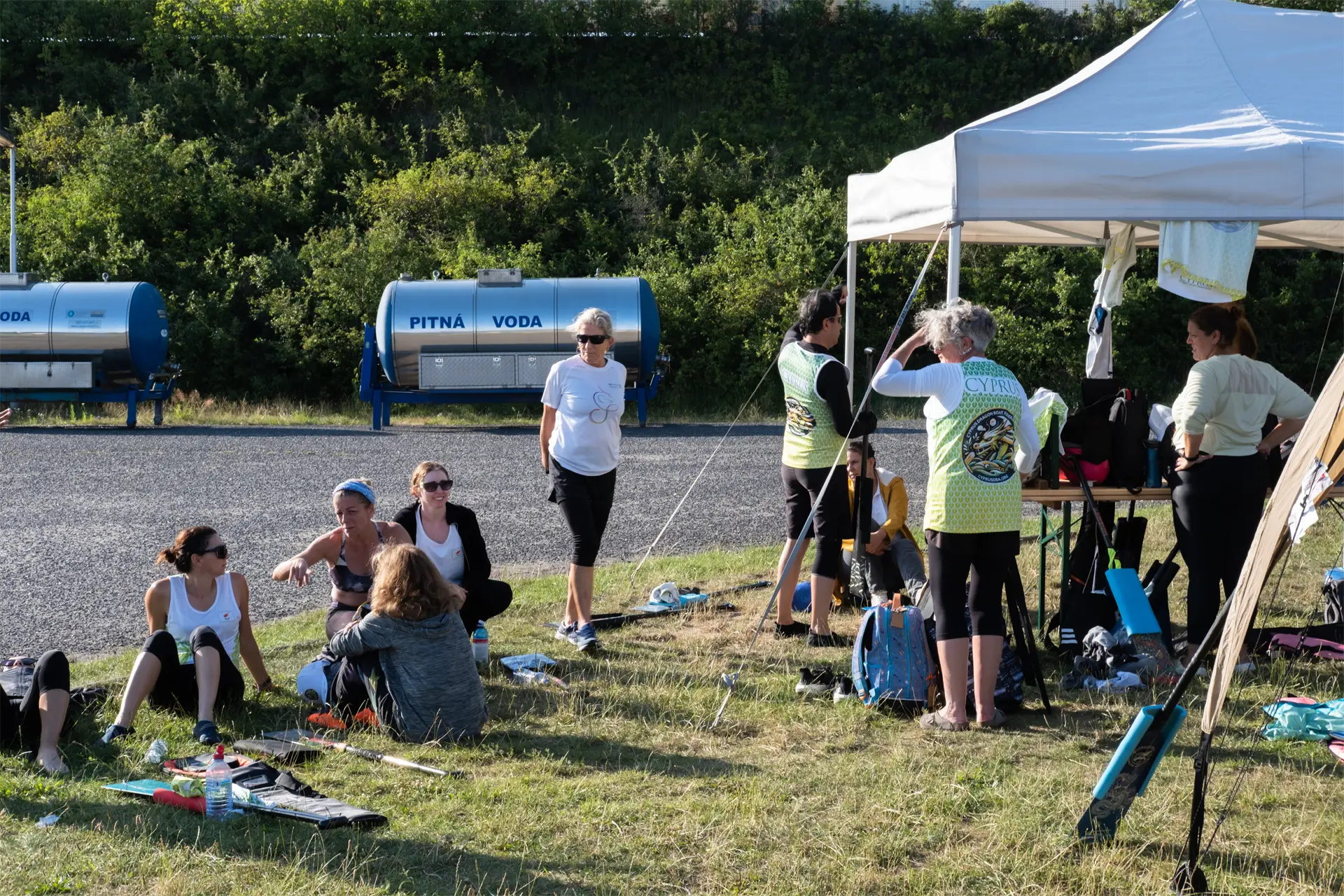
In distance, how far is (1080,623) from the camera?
19.4ft

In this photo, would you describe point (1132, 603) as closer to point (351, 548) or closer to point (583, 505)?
point (583, 505)

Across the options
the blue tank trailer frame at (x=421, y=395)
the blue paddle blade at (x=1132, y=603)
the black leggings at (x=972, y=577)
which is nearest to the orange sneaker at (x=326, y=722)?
the black leggings at (x=972, y=577)

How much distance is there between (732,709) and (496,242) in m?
21.3

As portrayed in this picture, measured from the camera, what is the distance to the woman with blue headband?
5.59m

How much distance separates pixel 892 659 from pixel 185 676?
2942 millimetres

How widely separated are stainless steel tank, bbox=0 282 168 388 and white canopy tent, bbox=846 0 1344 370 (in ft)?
47.0

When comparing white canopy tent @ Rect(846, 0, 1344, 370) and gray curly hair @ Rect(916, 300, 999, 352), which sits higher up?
white canopy tent @ Rect(846, 0, 1344, 370)

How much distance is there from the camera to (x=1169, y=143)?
5.64 meters

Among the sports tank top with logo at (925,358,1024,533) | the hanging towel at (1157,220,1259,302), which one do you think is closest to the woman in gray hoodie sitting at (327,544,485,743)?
the sports tank top with logo at (925,358,1024,533)

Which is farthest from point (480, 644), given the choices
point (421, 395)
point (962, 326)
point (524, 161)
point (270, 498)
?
point (524, 161)

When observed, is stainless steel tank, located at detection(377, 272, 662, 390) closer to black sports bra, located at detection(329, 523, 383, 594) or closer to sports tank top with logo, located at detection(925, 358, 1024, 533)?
black sports bra, located at detection(329, 523, 383, 594)

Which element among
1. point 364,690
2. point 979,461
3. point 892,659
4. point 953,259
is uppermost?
point 953,259

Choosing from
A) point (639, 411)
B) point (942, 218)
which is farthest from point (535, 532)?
point (639, 411)

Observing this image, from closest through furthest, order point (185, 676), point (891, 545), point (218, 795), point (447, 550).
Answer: point (218, 795) → point (185, 676) → point (447, 550) → point (891, 545)
